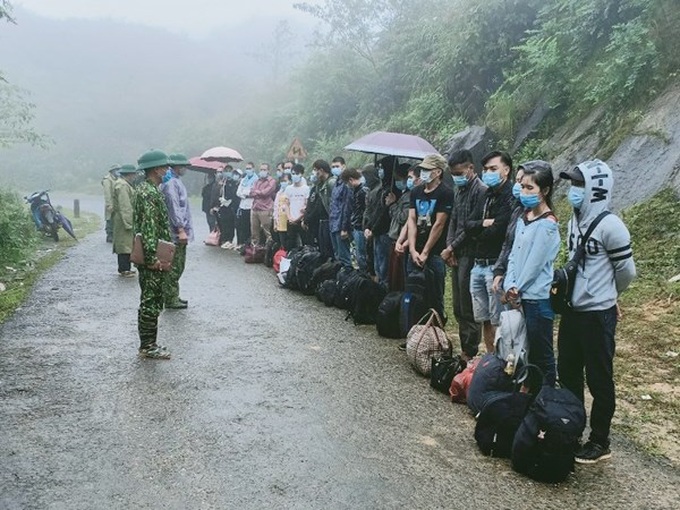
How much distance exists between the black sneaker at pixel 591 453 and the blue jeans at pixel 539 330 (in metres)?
0.55

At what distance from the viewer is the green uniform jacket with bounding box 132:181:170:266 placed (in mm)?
6227

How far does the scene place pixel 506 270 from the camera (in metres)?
5.15

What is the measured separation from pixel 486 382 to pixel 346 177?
515 centimetres

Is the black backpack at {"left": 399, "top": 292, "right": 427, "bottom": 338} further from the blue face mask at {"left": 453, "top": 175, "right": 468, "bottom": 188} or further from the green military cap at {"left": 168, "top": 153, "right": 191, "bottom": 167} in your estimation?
the green military cap at {"left": 168, "top": 153, "right": 191, "bottom": 167}

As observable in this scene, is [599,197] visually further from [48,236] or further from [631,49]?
[48,236]

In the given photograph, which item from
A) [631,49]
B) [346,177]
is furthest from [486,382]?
[631,49]

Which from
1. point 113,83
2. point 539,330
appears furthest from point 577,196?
point 113,83

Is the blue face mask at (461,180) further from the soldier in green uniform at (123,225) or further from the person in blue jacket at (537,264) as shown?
the soldier in green uniform at (123,225)

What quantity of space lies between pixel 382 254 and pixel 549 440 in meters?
4.78

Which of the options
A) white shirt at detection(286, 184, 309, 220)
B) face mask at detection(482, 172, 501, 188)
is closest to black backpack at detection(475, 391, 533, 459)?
face mask at detection(482, 172, 501, 188)

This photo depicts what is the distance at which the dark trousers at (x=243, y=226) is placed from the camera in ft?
46.9

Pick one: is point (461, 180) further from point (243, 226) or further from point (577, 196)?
point (243, 226)

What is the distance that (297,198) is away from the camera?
461 inches

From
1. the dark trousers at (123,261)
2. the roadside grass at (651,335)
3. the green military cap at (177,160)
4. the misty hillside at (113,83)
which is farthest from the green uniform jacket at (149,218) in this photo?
the misty hillside at (113,83)
